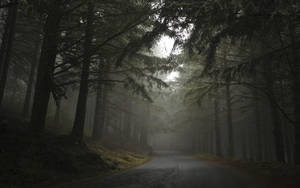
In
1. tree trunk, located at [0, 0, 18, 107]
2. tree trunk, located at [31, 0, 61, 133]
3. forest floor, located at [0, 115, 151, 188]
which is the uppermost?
tree trunk, located at [0, 0, 18, 107]

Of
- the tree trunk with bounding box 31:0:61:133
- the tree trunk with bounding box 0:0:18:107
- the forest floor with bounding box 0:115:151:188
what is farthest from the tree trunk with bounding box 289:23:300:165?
the tree trunk with bounding box 0:0:18:107

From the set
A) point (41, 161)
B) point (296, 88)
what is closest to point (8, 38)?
point (41, 161)

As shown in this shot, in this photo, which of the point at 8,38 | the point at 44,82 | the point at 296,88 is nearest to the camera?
the point at 296,88

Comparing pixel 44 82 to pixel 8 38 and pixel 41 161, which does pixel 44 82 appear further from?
pixel 8 38

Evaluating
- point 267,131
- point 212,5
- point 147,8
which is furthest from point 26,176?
point 267,131

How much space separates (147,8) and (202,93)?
565cm

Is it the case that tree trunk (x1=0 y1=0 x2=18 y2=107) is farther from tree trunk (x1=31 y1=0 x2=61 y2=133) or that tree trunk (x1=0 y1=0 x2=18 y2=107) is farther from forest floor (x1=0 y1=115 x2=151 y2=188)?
forest floor (x1=0 y1=115 x2=151 y2=188)

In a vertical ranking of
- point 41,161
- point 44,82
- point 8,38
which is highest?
point 8,38

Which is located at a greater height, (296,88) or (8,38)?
(8,38)

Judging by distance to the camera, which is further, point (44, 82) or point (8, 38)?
point (8, 38)

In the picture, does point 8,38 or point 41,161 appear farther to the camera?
point 8,38

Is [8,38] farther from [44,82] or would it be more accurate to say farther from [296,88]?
[296,88]

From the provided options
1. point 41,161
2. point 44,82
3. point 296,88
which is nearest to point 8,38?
point 44,82

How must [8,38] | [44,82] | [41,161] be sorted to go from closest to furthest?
[41,161] < [44,82] < [8,38]
